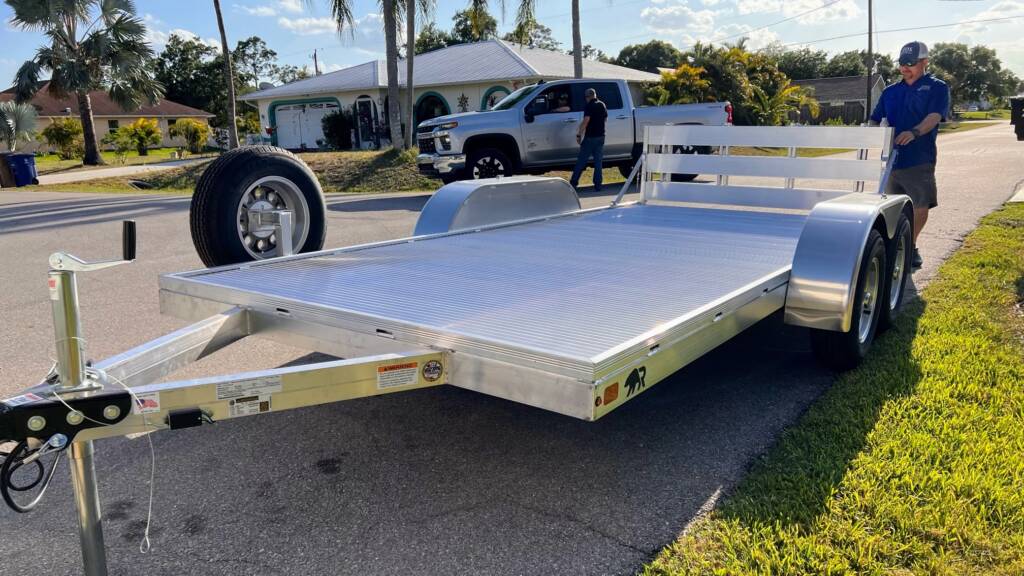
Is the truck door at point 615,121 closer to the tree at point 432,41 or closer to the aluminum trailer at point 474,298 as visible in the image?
the aluminum trailer at point 474,298

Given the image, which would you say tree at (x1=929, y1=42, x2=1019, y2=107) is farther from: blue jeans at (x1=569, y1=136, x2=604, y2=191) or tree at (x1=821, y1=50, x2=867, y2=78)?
blue jeans at (x1=569, y1=136, x2=604, y2=191)

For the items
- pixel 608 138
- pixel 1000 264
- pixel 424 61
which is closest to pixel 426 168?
pixel 608 138

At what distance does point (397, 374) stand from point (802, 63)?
315 ft

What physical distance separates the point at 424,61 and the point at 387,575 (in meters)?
34.4

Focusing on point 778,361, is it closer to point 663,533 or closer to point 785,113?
point 663,533

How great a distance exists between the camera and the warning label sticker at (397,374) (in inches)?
99.7

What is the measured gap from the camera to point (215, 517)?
9.52ft

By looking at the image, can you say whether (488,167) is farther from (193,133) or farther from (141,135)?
(141,135)

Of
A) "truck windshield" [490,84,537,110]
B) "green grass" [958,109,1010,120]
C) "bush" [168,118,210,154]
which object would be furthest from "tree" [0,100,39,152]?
"green grass" [958,109,1010,120]

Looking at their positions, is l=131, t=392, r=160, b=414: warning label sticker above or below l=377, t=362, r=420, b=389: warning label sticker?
above

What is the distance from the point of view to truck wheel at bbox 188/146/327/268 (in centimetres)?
421

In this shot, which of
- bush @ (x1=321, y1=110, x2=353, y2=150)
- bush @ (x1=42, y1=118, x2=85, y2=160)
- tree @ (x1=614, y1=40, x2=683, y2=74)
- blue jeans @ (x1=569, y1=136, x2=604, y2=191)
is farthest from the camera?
tree @ (x1=614, y1=40, x2=683, y2=74)

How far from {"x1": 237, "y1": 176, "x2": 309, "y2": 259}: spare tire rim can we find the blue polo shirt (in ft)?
16.0

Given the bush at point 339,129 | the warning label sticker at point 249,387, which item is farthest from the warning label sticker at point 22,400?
the bush at point 339,129
